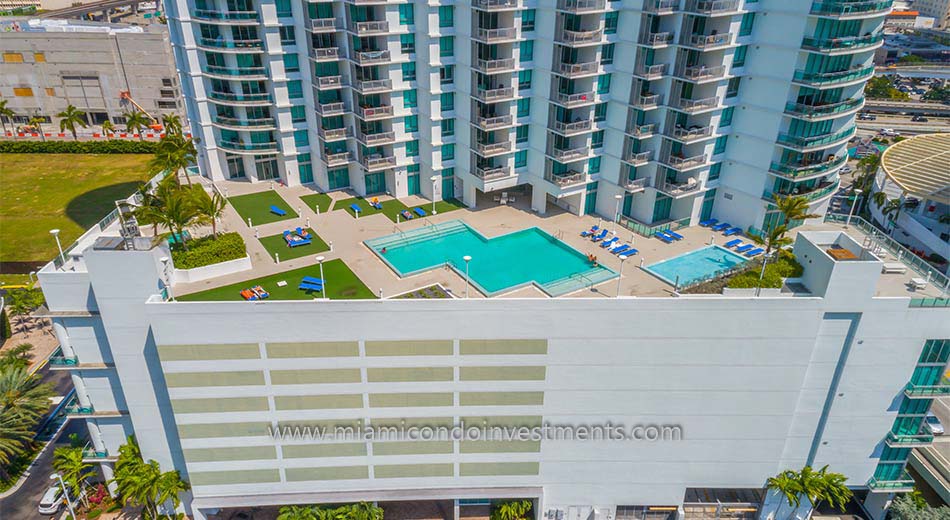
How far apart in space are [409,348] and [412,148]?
96.7 ft

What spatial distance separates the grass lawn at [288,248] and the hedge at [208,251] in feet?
8.05

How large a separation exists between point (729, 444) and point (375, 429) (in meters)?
26.2

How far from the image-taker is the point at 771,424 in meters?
43.1

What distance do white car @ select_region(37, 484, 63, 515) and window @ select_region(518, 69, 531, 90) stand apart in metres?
53.5

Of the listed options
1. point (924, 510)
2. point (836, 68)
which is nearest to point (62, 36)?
point (836, 68)

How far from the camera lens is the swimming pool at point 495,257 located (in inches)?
1807

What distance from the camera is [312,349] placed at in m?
39.3

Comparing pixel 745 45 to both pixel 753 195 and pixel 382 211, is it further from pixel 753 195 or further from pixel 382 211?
pixel 382 211

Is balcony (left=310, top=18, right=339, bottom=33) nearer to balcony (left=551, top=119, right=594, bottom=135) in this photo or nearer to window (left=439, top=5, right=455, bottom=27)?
window (left=439, top=5, right=455, bottom=27)

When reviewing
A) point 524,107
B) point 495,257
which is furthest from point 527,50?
point 495,257

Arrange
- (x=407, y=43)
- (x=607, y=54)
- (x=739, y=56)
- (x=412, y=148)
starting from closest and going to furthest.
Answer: (x=739, y=56) < (x=607, y=54) < (x=407, y=43) < (x=412, y=148)

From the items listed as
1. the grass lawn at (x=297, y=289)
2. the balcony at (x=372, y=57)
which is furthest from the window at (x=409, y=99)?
the grass lawn at (x=297, y=289)

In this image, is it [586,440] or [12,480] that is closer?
[586,440]

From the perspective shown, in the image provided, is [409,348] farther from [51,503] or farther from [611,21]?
A: [611,21]
